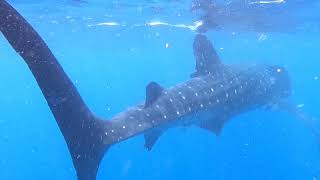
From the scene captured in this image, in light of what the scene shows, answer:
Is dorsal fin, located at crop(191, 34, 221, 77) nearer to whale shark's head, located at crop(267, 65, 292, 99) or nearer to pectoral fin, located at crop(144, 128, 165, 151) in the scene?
pectoral fin, located at crop(144, 128, 165, 151)

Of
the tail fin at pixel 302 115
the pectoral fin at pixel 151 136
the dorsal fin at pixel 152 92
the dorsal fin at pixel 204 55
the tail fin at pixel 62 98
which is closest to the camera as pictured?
the tail fin at pixel 62 98

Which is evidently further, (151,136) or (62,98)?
(151,136)

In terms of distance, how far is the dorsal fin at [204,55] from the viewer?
1059 cm

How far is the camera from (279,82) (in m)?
14.2

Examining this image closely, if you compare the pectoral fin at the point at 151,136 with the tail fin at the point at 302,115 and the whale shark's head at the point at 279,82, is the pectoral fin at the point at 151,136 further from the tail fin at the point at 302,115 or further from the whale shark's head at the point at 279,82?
Result: the tail fin at the point at 302,115

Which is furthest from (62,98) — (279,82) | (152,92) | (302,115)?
(302,115)

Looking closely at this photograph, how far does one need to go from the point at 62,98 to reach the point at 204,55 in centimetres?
617

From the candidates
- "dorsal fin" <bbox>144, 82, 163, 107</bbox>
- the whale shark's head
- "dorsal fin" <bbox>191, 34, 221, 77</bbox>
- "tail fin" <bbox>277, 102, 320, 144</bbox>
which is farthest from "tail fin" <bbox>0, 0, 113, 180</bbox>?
"tail fin" <bbox>277, 102, 320, 144</bbox>

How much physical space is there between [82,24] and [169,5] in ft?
36.6

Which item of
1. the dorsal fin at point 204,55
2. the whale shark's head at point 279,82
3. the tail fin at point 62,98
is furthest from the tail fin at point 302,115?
the tail fin at point 62,98

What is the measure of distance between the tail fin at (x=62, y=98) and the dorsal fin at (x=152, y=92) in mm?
1368

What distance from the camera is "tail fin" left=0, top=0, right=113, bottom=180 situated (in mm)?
4055

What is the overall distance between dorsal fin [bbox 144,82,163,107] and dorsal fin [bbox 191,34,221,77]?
272 cm

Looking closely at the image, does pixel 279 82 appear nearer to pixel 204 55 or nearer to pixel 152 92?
pixel 204 55
